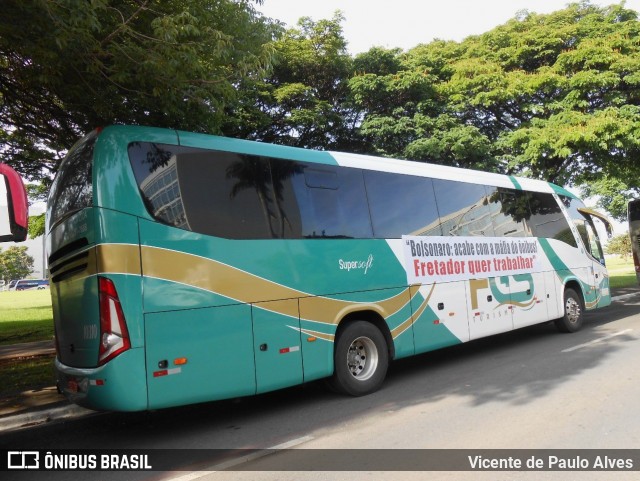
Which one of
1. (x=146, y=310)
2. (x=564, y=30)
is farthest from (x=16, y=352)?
(x=564, y=30)

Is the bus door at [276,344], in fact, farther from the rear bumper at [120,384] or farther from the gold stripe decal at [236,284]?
the rear bumper at [120,384]

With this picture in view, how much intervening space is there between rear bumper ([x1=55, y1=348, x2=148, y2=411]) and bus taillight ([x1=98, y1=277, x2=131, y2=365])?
0.07 m

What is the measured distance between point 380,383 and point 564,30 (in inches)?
543

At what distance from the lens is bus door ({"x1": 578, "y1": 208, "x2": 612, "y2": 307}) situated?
36.9 ft

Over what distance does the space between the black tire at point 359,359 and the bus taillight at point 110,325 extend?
2.66 meters

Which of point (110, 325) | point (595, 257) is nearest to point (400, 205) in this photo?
point (110, 325)

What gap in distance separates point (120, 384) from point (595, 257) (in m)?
11.0

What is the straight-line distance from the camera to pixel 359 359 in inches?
258

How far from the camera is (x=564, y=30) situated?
15070 millimetres

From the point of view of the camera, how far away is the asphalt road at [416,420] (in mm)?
4277

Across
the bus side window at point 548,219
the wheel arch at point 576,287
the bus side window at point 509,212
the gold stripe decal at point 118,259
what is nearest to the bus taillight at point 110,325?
the gold stripe decal at point 118,259

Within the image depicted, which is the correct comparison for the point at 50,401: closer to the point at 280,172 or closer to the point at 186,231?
the point at 186,231

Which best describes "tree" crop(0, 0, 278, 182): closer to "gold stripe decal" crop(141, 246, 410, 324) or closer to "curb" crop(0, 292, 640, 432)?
"gold stripe decal" crop(141, 246, 410, 324)

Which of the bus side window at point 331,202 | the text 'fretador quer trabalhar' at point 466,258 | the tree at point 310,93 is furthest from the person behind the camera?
the tree at point 310,93
